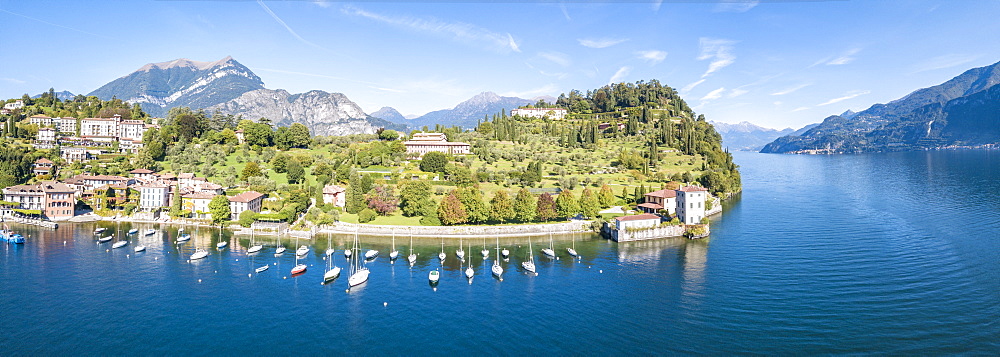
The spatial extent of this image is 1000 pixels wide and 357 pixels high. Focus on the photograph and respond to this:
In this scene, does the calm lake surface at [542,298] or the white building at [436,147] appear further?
the white building at [436,147]

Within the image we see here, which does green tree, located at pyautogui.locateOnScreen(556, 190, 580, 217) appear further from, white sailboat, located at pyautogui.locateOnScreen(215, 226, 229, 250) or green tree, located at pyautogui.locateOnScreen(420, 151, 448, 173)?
white sailboat, located at pyautogui.locateOnScreen(215, 226, 229, 250)

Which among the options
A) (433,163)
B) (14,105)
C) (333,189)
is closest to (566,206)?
(333,189)

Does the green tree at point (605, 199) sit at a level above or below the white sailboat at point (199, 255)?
above

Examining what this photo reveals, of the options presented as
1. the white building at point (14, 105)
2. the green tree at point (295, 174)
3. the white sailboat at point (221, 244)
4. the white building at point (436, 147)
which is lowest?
the white sailboat at point (221, 244)

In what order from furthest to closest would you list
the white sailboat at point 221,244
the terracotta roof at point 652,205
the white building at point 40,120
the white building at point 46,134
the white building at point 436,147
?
the white building at point 436,147 → the white building at point 40,120 → the white building at point 46,134 → the terracotta roof at point 652,205 → the white sailboat at point 221,244

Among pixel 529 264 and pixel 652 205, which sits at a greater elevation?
pixel 652 205

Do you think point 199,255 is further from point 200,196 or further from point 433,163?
point 433,163

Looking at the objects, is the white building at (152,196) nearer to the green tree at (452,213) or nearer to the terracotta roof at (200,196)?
the terracotta roof at (200,196)

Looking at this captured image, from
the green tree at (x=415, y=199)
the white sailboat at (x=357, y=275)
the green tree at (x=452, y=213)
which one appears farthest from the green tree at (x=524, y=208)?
the white sailboat at (x=357, y=275)
